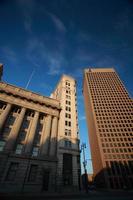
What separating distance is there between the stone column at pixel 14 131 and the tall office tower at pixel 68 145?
13335 millimetres

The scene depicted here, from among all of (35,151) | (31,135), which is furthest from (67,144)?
(31,135)

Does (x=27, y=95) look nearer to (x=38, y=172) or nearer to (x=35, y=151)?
(x=35, y=151)

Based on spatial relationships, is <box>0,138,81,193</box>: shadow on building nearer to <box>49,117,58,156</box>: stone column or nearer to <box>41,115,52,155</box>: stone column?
<box>49,117,58,156</box>: stone column

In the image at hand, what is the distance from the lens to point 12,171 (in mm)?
33438

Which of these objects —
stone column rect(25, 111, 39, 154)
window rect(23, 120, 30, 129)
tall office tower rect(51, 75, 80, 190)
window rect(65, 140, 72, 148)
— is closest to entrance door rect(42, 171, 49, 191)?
tall office tower rect(51, 75, 80, 190)

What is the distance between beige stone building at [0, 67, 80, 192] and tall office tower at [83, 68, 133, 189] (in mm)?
48340

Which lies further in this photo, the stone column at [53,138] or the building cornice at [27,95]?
the building cornice at [27,95]

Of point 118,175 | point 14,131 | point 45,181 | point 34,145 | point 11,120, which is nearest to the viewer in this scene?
point 45,181

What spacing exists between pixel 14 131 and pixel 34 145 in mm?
7596

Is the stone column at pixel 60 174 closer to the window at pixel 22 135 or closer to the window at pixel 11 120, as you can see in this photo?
the window at pixel 22 135

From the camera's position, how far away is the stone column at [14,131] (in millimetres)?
35875

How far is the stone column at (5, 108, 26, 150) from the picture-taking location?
35875 millimetres

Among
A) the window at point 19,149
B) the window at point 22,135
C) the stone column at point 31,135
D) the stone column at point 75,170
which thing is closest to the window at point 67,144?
the stone column at point 75,170

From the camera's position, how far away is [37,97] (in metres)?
53.5
